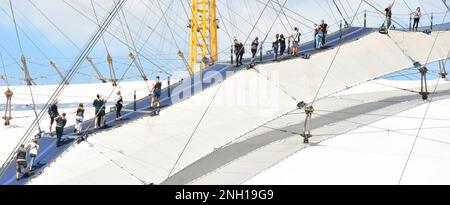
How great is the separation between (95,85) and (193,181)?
24.5 meters

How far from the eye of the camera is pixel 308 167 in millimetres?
14383

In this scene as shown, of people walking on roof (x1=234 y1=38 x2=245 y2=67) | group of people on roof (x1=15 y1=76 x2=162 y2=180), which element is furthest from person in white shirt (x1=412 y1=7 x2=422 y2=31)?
group of people on roof (x1=15 y1=76 x2=162 y2=180)

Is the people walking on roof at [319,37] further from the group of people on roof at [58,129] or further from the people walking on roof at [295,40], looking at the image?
the group of people on roof at [58,129]

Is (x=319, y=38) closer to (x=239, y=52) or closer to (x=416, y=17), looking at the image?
(x=239, y=52)

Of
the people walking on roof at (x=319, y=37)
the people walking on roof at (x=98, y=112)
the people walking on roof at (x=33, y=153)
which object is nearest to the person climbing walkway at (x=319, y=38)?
the people walking on roof at (x=319, y=37)

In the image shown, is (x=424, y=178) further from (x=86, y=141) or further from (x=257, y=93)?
(x=86, y=141)

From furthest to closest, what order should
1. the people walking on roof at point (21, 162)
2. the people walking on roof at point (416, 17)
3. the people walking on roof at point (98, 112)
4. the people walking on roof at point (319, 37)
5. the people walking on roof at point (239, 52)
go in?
the people walking on roof at point (416, 17) < the people walking on roof at point (319, 37) < the people walking on roof at point (239, 52) < the people walking on roof at point (98, 112) < the people walking on roof at point (21, 162)

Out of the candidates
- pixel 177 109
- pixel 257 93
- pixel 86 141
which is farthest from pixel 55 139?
pixel 257 93

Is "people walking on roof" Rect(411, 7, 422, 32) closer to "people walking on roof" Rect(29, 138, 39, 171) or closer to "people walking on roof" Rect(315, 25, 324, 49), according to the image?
"people walking on roof" Rect(315, 25, 324, 49)

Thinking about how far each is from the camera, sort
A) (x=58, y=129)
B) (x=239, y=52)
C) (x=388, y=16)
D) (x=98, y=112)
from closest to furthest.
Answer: (x=58, y=129) < (x=98, y=112) < (x=239, y=52) < (x=388, y=16)

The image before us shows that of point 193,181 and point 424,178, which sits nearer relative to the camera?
point 424,178

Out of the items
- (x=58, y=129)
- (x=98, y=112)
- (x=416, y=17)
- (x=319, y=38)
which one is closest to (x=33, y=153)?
(x=58, y=129)

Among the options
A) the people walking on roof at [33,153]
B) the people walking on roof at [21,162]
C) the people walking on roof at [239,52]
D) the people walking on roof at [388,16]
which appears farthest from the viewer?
the people walking on roof at [388,16]
